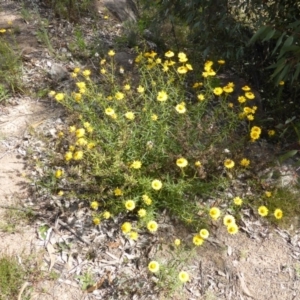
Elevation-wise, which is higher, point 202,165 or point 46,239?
point 202,165

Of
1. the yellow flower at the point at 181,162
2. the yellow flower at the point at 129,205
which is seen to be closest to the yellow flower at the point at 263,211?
the yellow flower at the point at 181,162

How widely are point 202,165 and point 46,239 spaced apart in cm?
127

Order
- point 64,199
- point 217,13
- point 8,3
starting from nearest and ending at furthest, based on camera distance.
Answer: point 64,199 < point 217,13 < point 8,3

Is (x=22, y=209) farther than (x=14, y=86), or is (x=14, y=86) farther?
(x=14, y=86)

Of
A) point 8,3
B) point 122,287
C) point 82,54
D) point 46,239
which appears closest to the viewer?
point 122,287

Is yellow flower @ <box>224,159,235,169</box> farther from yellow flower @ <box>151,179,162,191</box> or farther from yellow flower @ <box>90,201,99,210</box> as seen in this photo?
yellow flower @ <box>90,201,99,210</box>

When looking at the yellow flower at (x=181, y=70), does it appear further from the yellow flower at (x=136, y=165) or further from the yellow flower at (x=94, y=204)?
the yellow flower at (x=94, y=204)

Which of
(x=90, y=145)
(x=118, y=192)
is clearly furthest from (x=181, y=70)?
(x=118, y=192)

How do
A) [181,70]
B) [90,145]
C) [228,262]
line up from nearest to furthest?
[228,262]
[90,145]
[181,70]

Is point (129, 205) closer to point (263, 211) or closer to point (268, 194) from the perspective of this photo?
point (263, 211)

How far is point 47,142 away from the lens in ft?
10.5

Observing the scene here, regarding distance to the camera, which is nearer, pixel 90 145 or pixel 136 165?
pixel 136 165

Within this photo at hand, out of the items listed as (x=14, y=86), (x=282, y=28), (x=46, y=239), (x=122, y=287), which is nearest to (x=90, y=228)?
(x=46, y=239)

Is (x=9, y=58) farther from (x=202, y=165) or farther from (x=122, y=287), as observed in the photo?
(x=122, y=287)
